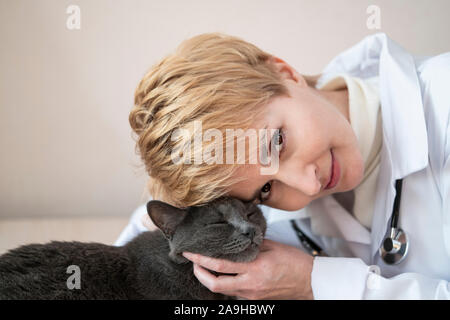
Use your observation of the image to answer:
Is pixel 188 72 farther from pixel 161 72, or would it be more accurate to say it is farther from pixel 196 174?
pixel 196 174

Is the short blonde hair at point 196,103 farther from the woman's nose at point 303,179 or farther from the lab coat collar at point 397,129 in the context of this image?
the lab coat collar at point 397,129

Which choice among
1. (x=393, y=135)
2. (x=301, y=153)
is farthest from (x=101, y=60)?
(x=393, y=135)

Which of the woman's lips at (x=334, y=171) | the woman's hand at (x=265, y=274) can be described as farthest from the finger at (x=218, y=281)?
the woman's lips at (x=334, y=171)

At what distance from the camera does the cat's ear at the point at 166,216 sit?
2.98 feet

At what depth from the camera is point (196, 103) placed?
2.65 ft

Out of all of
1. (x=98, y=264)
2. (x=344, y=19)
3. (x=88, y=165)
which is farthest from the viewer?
(x=88, y=165)

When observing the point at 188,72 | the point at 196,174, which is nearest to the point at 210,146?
the point at 196,174

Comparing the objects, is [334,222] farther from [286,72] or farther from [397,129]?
[286,72]

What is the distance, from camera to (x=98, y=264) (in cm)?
93

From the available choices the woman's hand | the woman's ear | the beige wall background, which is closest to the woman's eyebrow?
the woman's hand

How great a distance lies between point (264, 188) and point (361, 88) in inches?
18.1

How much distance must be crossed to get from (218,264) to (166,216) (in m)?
0.17

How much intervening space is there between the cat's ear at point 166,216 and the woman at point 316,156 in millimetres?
29

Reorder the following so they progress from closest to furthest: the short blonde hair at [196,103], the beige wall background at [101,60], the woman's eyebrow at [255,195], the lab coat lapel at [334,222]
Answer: the short blonde hair at [196,103]
the woman's eyebrow at [255,195]
the lab coat lapel at [334,222]
the beige wall background at [101,60]
